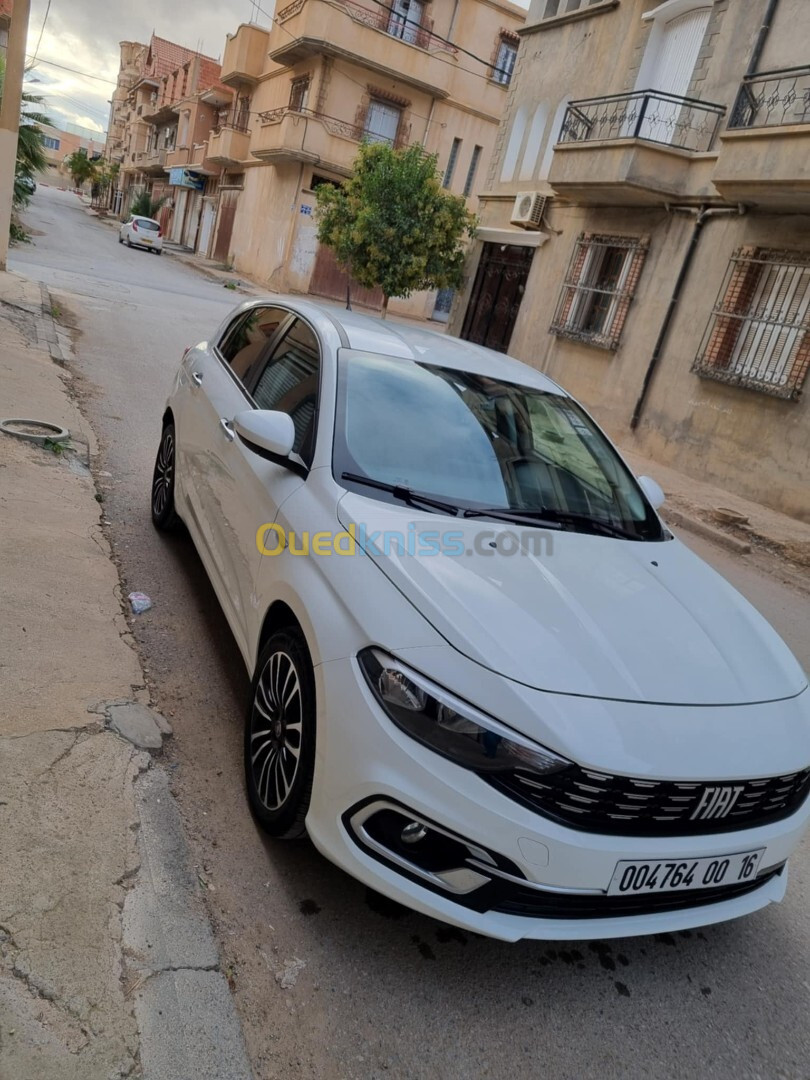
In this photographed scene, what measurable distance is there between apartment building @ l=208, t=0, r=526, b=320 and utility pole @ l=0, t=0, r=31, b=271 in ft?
54.5

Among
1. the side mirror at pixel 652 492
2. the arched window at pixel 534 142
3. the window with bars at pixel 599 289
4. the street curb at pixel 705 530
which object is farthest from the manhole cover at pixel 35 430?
the arched window at pixel 534 142

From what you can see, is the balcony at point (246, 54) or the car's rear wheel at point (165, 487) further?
the balcony at point (246, 54)

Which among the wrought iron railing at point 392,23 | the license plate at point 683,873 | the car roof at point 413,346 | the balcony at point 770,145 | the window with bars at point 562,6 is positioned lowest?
the license plate at point 683,873

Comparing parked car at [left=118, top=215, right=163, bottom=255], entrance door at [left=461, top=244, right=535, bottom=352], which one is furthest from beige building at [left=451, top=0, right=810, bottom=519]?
parked car at [left=118, top=215, right=163, bottom=255]

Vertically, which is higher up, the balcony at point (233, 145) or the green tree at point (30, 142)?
the balcony at point (233, 145)

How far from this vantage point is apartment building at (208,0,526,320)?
28234 mm

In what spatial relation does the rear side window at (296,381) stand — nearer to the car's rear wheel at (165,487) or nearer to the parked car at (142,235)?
the car's rear wheel at (165,487)

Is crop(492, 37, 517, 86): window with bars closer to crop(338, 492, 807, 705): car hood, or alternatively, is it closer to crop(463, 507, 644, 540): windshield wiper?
crop(463, 507, 644, 540): windshield wiper

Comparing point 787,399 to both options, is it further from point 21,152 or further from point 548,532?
point 21,152

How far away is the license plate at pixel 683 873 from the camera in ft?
6.93

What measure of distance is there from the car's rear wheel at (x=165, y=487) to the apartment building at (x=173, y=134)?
129 feet

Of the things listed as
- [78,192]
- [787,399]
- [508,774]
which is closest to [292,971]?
[508,774]

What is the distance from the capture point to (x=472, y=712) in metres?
2.06

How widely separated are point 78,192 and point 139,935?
12645 cm
